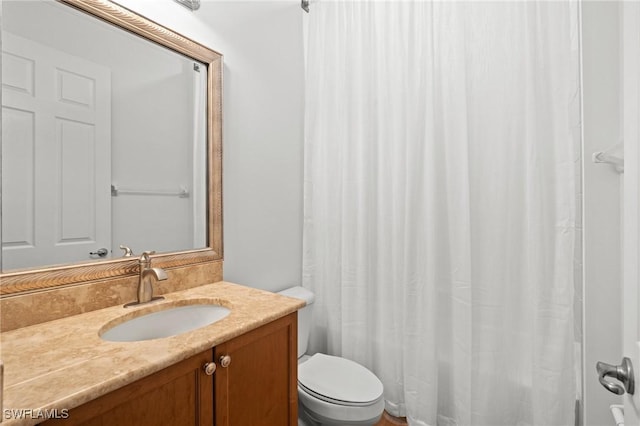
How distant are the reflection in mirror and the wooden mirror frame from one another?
0.08ft

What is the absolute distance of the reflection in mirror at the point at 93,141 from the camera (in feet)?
3.01

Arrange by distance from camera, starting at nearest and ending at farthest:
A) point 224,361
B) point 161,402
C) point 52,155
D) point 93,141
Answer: point 161,402
point 224,361
point 52,155
point 93,141

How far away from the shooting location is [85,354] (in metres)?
0.73

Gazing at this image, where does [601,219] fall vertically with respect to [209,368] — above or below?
above

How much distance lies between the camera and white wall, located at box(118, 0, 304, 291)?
4.88 ft

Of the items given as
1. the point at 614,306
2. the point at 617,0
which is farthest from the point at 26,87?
the point at 614,306

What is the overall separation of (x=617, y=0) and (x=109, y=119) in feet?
5.49

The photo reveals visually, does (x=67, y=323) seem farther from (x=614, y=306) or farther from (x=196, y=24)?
(x=614, y=306)

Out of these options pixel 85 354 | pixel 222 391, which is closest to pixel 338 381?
pixel 222 391

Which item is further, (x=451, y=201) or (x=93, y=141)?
(x=451, y=201)

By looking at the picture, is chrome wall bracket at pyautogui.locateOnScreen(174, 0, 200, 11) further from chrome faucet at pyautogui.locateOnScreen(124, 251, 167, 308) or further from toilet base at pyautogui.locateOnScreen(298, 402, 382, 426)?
toilet base at pyautogui.locateOnScreen(298, 402, 382, 426)

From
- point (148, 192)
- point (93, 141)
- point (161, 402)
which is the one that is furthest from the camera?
point (148, 192)

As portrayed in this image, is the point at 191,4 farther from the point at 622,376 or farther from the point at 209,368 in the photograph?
the point at 622,376

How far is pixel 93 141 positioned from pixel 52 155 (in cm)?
13
